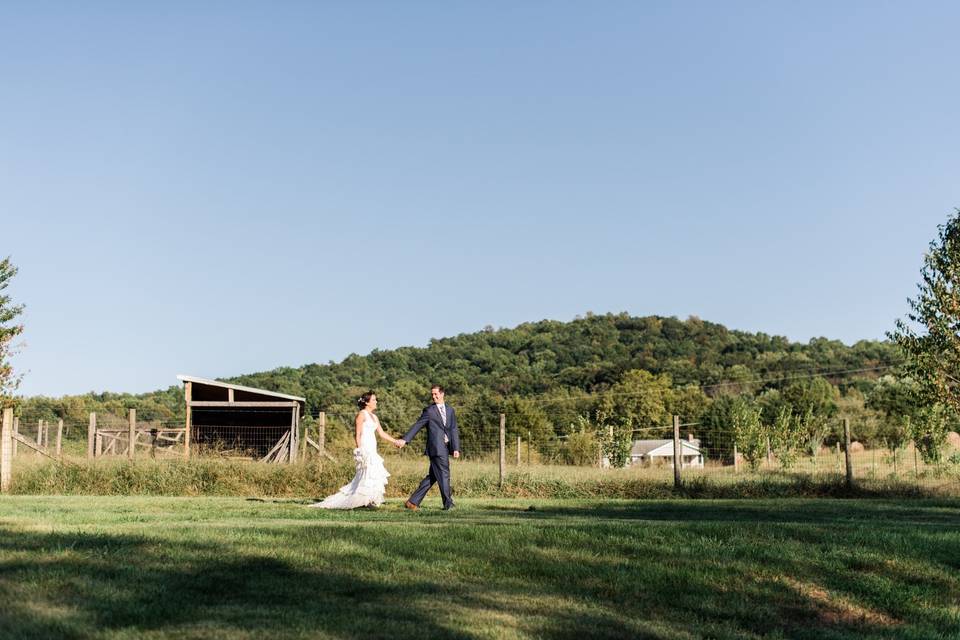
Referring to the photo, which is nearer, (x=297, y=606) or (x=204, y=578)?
(x=297, y=606)

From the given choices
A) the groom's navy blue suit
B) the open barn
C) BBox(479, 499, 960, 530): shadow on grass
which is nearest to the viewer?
BBox(479, 499, 960, 530): shadow on grass

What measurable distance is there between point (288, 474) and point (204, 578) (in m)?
13.9

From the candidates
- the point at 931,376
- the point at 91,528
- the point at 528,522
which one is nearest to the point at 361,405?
the point at 528,522

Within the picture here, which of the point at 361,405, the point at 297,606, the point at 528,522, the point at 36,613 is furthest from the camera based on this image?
the point at 361,405

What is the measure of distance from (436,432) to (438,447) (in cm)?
26

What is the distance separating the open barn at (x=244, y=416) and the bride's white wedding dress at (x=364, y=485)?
17.7 meters

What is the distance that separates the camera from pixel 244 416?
41.7 metres

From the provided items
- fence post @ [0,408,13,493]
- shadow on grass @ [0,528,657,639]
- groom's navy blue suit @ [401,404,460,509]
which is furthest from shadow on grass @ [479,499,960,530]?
fence post @ [0,408,13,493]

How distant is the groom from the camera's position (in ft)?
50.3

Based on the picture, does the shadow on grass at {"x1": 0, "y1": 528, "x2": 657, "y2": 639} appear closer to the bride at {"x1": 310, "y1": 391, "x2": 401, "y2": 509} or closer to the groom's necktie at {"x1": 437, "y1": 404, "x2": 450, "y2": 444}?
the bride at {"x1": 310, "y1": 391, "x2": 401, "y2": 509}

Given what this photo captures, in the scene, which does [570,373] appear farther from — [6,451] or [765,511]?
[765,511]

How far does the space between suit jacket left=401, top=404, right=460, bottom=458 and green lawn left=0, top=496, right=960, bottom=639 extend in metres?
3.16

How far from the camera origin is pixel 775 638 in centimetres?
732

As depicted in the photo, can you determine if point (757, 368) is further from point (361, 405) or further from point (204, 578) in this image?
point (204, 578)
